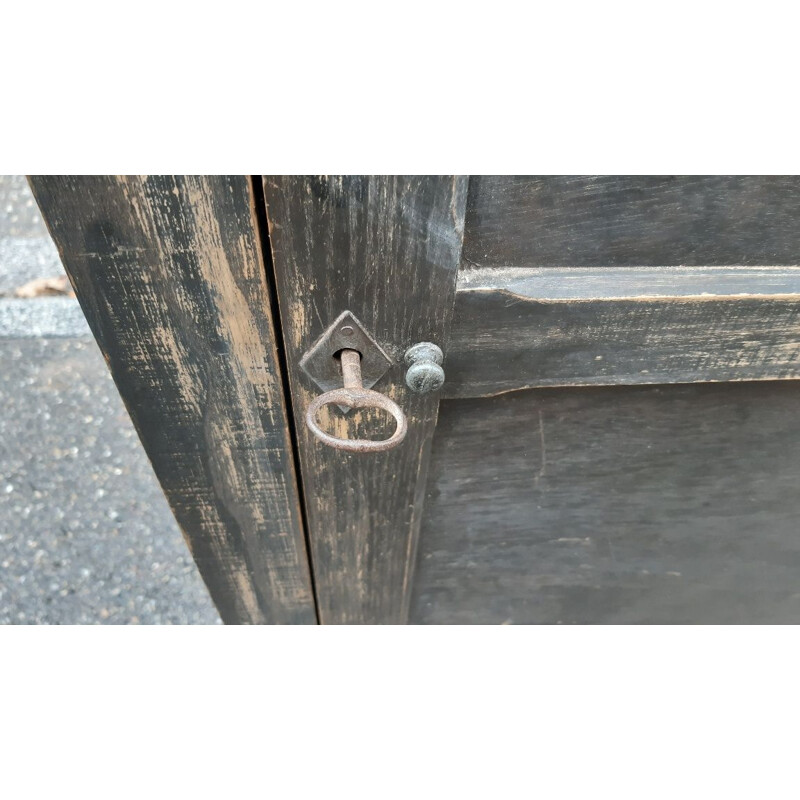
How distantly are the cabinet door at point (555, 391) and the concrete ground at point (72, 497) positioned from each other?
71 centimetres

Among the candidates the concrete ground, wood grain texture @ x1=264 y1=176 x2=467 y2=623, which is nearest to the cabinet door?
wood grain texture @ x1=264 y1=176 x2=467 y2=623

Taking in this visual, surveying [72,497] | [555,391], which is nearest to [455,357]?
[555,391]

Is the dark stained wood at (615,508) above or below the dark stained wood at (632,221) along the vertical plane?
below

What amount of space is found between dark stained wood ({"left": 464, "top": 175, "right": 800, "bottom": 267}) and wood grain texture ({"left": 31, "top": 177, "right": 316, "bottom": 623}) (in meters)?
0.19

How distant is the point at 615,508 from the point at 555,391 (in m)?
0.26

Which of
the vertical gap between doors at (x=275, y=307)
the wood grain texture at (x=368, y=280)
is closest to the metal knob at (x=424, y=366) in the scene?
the wood grain texture at (x=368, y=280)

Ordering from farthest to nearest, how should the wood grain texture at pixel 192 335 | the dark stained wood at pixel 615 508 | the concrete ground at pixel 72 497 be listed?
the concrete ground at pixel 72 497, the dark stained wood at pixel 615 508, the wood grain texture at pixel 192 335

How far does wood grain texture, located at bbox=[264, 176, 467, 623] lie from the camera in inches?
17.5

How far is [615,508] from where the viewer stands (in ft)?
2.68

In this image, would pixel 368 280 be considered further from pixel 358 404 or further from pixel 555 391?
pixel 555 391

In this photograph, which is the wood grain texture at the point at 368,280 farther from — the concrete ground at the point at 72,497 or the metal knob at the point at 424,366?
the concrete ground at the point at 72,497

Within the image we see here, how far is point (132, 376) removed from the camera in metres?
0.57

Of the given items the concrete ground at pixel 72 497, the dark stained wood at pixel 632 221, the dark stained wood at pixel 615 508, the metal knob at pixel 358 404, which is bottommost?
the concrete ground at pixel 72 497

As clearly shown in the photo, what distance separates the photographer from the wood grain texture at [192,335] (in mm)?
444
